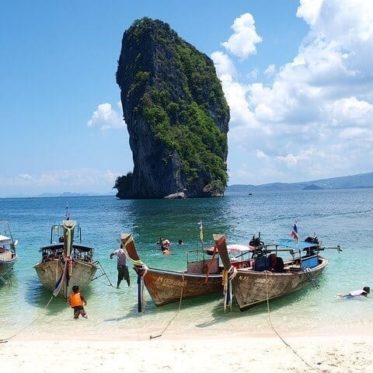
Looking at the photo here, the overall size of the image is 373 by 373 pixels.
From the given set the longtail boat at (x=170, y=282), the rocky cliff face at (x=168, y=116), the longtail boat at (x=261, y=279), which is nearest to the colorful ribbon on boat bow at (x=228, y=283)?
the longtail boat at (x=261, y=279)

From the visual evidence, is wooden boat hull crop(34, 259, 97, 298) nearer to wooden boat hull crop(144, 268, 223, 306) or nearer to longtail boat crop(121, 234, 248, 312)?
longtail boat crop(121, 234, 248, 312)

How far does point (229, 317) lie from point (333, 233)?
1101 inches

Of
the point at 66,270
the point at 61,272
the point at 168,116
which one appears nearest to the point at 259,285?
the point at 66,270

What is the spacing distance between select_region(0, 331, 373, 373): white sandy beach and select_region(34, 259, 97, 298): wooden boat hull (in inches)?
173

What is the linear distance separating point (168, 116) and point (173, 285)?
102m

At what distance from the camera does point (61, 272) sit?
17.6 meters

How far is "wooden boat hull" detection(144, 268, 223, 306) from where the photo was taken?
1560cm

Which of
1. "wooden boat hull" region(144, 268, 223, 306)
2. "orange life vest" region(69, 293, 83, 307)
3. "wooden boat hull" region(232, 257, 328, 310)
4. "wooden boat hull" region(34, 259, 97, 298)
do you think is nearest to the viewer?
"wooden boat hull" region(232, 257, 328, 310)

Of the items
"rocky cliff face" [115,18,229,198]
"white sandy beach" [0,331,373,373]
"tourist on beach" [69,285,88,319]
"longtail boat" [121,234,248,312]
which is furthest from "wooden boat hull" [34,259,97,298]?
"rocky cliff face" [115,18,229,198]

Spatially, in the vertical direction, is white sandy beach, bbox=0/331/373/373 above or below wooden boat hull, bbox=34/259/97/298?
below

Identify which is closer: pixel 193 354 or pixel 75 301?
pixel 193 354

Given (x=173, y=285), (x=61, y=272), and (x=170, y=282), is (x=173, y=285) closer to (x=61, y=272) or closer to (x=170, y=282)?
(x=170, y=282)

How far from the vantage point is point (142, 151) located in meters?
114

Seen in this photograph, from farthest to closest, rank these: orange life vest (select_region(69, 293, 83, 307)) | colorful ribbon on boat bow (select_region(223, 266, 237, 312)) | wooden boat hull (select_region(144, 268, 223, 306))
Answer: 1. wooden boat hull (select_region(144, 268, 223, 306))
2. orange life vest (select_region(69, 293, 83, 307))
3. colorful ribbon on boat bow (select_region(223, 266, 237, 312))
